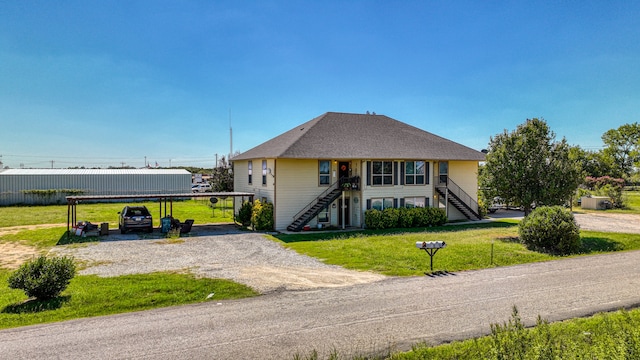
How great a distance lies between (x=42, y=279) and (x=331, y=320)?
751cm

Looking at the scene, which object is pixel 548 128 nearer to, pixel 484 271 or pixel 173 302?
pixel 484 271

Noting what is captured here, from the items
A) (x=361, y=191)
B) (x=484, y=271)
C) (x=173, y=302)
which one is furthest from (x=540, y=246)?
(x=173, y=302)

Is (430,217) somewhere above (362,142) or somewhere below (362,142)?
below

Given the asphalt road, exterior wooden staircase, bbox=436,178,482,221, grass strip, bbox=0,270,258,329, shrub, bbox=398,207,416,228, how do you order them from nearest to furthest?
the asphalt road < grass strip, bbox=0,270,258,329 < shrub, bbox=398,207,416,228 < exterior wooden staircase, bbox=436,178,482,221

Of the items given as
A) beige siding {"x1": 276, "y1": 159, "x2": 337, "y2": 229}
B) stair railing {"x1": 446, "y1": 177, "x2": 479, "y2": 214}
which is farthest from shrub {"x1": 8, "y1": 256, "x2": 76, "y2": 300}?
stair railing {"x1": 446, "y1": 177, "x2": 479, "y2": 214}

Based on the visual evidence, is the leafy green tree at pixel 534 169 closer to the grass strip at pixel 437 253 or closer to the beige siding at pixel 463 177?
the grass strip at pixel 437 253

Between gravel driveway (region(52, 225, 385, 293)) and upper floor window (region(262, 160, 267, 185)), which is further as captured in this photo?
upper floor window (region(262, 160, 267, 185))

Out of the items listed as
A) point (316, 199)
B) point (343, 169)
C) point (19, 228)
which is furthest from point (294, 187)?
point (19, 228)

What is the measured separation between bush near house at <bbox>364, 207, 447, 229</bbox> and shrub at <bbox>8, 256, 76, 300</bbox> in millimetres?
17218

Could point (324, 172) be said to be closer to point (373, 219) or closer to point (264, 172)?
point (264, 172)

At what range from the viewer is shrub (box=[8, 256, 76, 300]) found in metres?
9.68

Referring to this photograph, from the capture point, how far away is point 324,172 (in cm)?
2483

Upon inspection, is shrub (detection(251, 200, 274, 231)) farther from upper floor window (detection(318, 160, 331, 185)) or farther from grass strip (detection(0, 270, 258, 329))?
grass strip (detection(0, 270, 258, 329))

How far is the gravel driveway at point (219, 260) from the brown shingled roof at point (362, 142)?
258 inches
